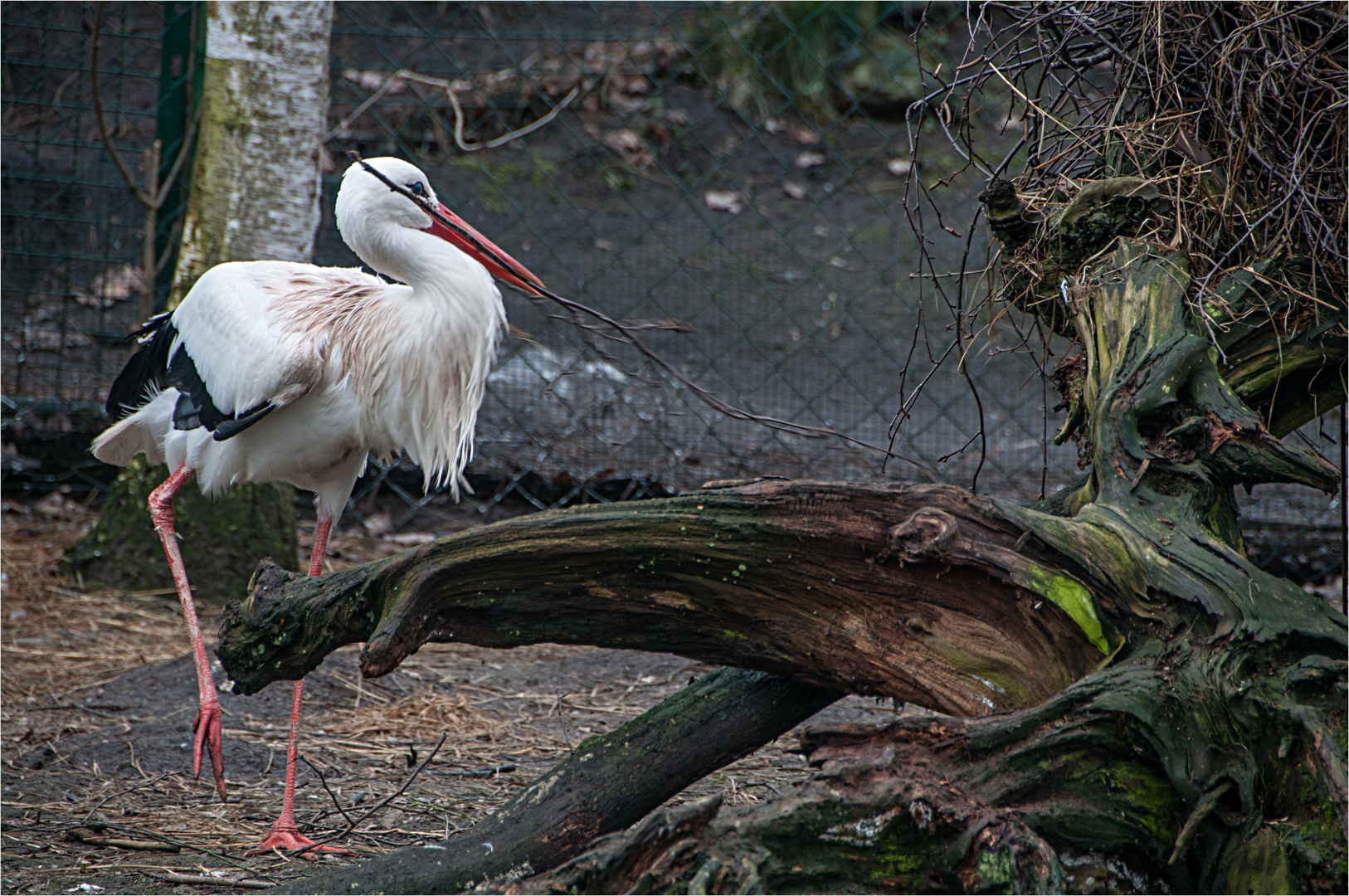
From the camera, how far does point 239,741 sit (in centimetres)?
315

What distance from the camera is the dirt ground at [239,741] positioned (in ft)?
7.93

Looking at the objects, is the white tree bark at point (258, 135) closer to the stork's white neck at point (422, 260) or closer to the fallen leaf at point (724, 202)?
the stork's white neck at point (422, 260)

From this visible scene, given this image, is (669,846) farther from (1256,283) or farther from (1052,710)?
(1256,283)

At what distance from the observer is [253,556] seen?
13.4ft

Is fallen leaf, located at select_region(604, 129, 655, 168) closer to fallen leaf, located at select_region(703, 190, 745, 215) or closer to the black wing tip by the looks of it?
fallen leaf, located at select_region(703, 190, 745, 215)

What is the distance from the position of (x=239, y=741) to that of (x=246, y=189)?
1.89 meters

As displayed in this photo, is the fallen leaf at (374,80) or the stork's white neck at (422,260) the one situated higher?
the fallen leaf at (374,80)

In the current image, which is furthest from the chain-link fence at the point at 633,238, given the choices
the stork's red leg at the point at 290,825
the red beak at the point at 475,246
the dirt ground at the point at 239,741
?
the stork's red leg at the point at 290,825

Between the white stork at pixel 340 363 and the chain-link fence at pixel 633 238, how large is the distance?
0.60 m

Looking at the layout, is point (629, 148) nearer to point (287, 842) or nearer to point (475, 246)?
point (475, 246)

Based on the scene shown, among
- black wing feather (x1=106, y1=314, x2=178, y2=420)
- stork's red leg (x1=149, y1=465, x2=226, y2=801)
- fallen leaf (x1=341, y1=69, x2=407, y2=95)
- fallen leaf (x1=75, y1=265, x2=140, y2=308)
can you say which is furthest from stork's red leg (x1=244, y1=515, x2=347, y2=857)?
fallen leaf (x1=341, y1=69, x2=407, y2=95)

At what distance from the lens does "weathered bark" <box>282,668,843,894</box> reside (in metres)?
1.78

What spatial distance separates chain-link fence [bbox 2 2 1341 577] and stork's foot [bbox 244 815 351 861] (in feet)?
4.72

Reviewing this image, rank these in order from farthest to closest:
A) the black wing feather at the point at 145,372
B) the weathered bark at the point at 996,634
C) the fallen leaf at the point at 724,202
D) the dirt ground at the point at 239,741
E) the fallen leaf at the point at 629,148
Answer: the fallen leaf at the point at 629,148 → the fallen leaf at the point at 724,202 → the black wing feather at the point at 145,372 → the dirt ground at the point at 239,741 → the weathered bark at the point at 996,634
